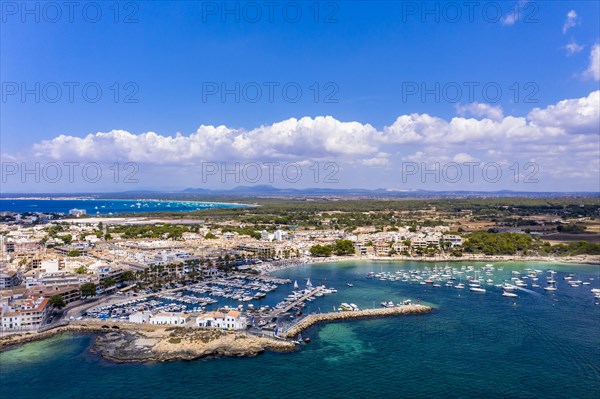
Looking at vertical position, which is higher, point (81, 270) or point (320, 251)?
point (81, 270)

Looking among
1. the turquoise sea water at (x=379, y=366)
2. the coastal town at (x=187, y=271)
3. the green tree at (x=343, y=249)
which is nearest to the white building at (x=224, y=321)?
the coastal town at (x=187, y=271)

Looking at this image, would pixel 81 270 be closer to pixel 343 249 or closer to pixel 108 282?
pixel 108 282

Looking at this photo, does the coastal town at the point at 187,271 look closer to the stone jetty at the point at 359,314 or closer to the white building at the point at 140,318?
the white building at the point at 140,318

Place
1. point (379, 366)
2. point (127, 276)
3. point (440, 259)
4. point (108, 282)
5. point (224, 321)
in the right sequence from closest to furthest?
point (379, 366)
point (224, 321)
point (108, 282)
point (127, 276)
point (440, 259)

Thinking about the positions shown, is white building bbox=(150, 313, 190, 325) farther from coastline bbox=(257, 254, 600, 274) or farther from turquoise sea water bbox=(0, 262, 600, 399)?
coastline bbox=(257, 254, 600, 274)

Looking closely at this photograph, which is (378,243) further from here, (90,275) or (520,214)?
(520,214)

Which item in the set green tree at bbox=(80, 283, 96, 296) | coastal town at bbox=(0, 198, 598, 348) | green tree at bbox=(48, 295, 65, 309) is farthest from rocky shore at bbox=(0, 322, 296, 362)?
green tree at bbox=(80, 283, 96, 296)

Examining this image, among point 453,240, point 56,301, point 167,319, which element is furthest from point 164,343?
point 453,240
